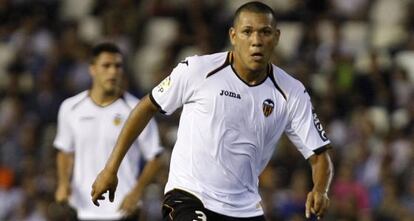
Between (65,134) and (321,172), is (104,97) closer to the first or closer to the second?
(65,134)

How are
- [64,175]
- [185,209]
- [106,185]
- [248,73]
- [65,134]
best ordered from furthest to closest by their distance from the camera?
1. [65,134]
2. [64,175]
3. [248,73]
4. [185,209]
5. [106,185]

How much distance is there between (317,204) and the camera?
7723 mm

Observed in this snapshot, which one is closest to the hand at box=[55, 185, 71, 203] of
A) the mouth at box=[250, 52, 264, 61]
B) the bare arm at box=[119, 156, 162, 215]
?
the bare arm at box=[119, 156, 162, 215]

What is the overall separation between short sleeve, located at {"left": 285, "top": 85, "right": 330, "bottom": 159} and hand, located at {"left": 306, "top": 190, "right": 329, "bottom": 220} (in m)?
0.33

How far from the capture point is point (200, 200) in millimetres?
7691

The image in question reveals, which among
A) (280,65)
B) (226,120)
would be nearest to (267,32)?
(226,120)

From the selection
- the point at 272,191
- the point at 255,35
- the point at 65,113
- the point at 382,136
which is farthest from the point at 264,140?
the point at 382,136

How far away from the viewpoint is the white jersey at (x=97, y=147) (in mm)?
10656

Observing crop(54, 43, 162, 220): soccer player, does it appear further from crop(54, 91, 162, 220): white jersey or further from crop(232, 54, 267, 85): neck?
crop(232, 54, 267, 85): neck

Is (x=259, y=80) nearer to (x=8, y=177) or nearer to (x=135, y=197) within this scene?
(x=135, y=197)

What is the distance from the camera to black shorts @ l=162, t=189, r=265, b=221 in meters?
7.62

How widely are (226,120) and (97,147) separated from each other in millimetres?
3251

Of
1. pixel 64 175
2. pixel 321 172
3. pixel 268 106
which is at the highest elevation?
pixel 268 106

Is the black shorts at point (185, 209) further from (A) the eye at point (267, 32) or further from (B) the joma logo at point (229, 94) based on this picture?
(A) the eye at point (267, 32)
